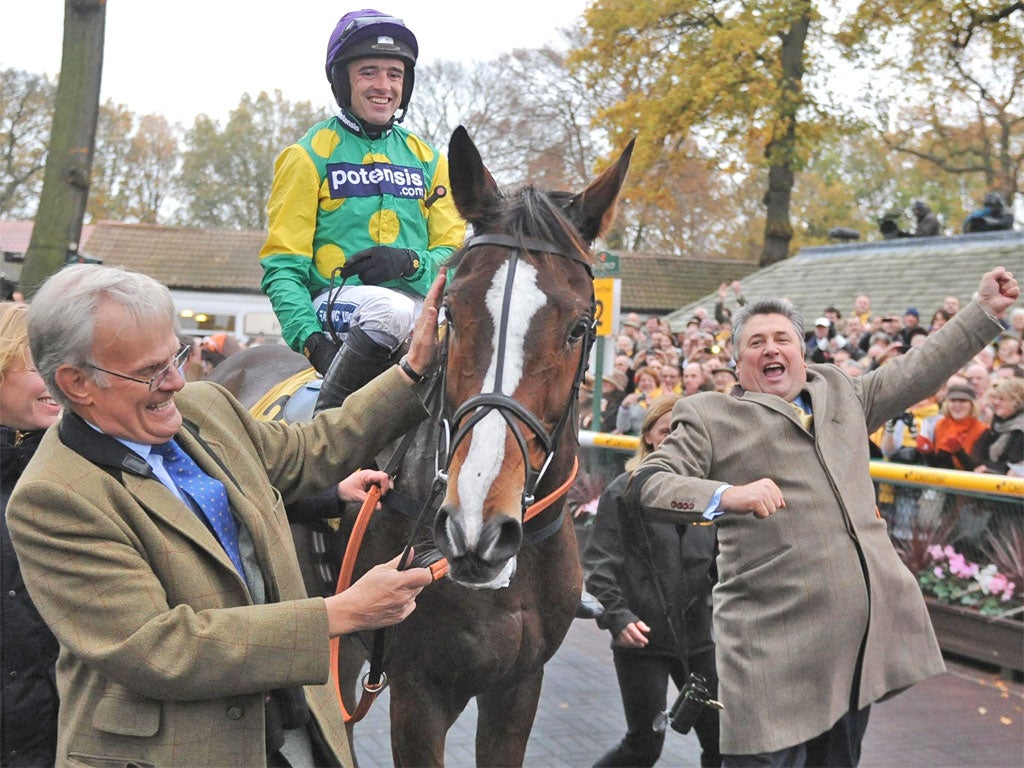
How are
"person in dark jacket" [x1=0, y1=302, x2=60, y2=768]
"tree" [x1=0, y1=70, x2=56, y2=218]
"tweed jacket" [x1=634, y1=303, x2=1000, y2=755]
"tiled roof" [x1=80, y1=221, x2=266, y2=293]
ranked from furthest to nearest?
"tiled roof" [x1=80, y1=221, x2=266, y2=293] < "tree" [x1=0, y1=70, x2=56, y2=218] < "tweed jacket" [x1=634, y1=303, x2=1000, y2=755] < "person in dark jacket" [x1=0, y1=302, x2=60, y2=768]

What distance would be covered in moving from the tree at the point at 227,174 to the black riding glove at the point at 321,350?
136 feet

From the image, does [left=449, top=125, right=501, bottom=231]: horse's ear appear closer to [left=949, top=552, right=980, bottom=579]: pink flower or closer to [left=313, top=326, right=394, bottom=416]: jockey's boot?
[left=313, top=326, right=394, bottom=416]: jockey's boot

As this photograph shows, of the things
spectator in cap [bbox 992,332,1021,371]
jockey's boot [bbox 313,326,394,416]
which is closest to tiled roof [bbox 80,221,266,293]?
spectator in cap [bbox 992,332,1021,371]

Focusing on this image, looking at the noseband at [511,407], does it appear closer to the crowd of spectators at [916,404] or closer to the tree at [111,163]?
the crowd of spectators at [916,404]

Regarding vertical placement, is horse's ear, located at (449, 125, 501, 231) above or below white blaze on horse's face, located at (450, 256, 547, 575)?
above

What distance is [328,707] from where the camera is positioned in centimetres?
241

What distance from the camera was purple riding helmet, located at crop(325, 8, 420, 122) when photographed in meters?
4.06

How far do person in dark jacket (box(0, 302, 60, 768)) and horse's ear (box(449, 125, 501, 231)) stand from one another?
1.27 meters

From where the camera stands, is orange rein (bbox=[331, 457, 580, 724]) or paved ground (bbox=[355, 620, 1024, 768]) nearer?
orange rein (bbox=[331, 457, 580, 724])

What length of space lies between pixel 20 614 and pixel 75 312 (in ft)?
4.09

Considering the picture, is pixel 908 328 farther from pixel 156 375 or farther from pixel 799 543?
pixel 156 375

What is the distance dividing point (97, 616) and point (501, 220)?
1636mm

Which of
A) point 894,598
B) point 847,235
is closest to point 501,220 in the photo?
point 894,598

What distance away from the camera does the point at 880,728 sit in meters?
6.20
